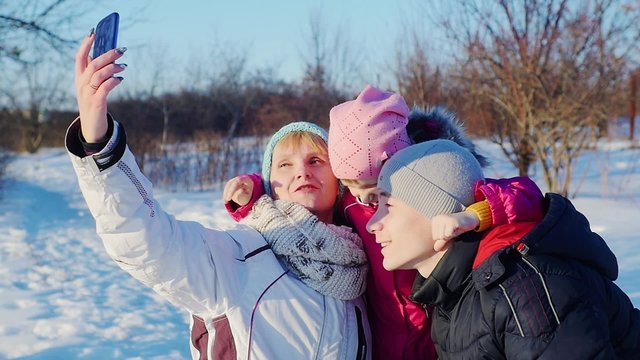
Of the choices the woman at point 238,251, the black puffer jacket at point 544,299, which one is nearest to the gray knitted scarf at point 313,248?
the woman at point 238,251

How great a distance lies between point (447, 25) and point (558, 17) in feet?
4.86

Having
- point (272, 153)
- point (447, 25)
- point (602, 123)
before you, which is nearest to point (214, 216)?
point (447, 25)

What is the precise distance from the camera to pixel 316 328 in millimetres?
1869

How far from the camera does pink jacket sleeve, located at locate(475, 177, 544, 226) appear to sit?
1635 mm

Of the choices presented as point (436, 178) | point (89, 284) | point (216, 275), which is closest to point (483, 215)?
point (436, 178)

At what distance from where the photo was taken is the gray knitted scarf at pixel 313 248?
1905 millimetres

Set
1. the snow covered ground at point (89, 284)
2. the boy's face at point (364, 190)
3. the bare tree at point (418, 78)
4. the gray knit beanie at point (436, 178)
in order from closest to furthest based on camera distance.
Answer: the gray knit beanie at point (436, 178)
the boy's face at point (364, 190)
the snow covered ground at point (89, 284)
the bare tree at point (418, 78)

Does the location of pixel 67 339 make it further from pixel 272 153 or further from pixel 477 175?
pixel 477 175

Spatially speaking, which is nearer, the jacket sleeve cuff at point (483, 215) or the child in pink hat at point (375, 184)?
the jacket sleeve cuff at point (483, 215)

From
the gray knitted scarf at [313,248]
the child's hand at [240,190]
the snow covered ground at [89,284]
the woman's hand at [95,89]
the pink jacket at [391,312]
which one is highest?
the woman's hand at [95,89]

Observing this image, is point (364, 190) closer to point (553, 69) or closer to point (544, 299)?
point (544, 299)

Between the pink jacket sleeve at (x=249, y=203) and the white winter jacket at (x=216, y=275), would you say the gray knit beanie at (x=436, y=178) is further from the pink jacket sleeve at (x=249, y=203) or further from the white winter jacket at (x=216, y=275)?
the pink jacket sleeve at (x=249, y=203)

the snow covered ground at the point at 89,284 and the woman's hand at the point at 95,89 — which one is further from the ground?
the woman's hand at the point at 95,89

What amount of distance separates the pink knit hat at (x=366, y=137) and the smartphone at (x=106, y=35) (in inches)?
32.4
